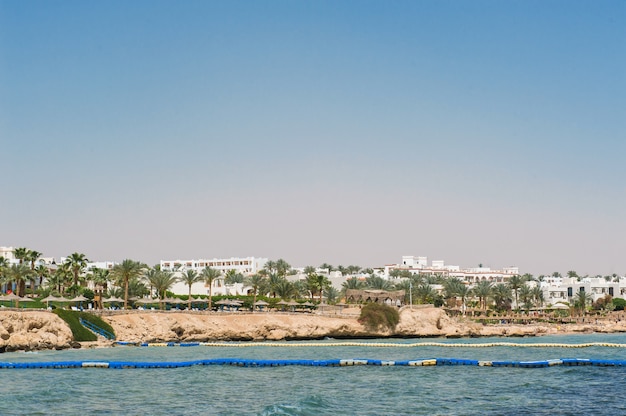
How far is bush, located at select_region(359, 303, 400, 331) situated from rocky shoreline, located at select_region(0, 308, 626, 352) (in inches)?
30.5

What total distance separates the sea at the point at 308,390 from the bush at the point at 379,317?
33.5 meters

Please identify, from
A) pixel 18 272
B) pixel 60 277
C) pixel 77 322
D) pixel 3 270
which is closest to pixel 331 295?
pixel 60 277

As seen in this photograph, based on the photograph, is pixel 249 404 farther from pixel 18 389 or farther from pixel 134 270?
pixel 134 270

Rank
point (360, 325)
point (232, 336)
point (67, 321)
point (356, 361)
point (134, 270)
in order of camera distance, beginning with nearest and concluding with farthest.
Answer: point (356, 361), point (67, 321), point (232, 336), point (360, 325), point (134, 270)

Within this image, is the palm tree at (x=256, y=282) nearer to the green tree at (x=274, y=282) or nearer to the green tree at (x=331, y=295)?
the green tree at (x=274, y=282)

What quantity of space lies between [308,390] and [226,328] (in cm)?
4716

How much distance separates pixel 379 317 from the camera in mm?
94250

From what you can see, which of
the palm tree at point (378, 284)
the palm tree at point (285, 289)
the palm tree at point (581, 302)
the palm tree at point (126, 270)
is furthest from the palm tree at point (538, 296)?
the palm tree at point (126, 270)

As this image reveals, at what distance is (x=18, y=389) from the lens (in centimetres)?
4016

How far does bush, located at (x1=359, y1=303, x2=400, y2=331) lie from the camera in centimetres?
9375

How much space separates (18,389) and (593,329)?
98374 millimetres

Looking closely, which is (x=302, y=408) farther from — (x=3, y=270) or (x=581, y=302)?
(x=581, y=302)

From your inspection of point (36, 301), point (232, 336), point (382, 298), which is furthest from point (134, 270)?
point (382, 298)

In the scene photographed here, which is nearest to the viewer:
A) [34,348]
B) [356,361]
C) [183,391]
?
[183,391]
